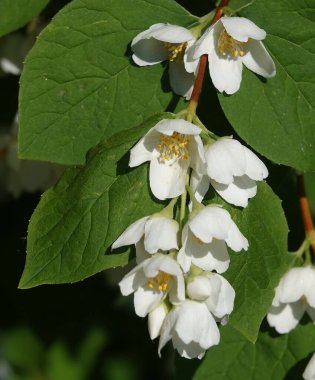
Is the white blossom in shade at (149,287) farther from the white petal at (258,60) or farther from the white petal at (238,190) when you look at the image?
the white petal at (258,60)

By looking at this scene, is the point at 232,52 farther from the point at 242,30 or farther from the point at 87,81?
the point at 87,81

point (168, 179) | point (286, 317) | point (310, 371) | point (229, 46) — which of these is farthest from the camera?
point (286, 317)

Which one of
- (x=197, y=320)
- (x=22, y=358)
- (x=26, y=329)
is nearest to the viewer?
(x=197, y=320)

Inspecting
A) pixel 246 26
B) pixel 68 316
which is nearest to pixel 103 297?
pixel 68 316

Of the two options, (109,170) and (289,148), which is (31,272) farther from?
(289,148)

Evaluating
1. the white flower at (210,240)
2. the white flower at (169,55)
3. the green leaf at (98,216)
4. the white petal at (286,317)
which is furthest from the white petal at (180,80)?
the white petal at (286,317)

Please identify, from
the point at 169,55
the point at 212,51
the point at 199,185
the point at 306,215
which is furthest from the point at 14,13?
the point at 306,215

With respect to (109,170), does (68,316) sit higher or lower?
lower
